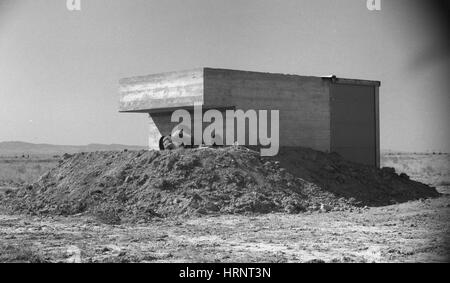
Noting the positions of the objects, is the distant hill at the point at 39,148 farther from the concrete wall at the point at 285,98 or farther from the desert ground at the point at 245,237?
the desert ground at the point at 245,237

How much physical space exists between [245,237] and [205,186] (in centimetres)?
509

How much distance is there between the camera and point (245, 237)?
1218cm

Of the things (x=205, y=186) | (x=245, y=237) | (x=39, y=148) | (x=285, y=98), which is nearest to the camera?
(x=245, y=237)

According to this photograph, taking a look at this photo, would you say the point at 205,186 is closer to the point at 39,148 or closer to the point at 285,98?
the point at 285,98

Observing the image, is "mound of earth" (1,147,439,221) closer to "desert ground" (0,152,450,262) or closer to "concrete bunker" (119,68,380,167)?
"desert ground" (0,152,450,262)

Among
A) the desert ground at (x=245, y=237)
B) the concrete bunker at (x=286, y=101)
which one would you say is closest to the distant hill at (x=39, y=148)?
the concrete bunker at (x=286, y=101)

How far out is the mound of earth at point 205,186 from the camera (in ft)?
53.9

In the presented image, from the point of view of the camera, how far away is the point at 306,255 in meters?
10.1

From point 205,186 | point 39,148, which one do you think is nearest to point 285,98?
point 205,186

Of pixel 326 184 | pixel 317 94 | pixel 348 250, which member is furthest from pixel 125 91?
pixel 348 250

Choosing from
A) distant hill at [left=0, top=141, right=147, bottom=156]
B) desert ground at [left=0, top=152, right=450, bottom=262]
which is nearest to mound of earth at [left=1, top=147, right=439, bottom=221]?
desert ground at [left=0, top=152, right=450, bottom=262]

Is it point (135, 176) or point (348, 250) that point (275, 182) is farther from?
point (348, 250)

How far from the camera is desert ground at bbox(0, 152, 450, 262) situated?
9.91m

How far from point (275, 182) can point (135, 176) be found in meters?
4.04
